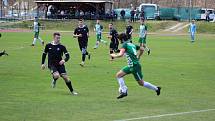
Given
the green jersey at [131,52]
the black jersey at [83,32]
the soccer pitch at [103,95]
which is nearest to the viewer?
the soccer pitch at [103,95]

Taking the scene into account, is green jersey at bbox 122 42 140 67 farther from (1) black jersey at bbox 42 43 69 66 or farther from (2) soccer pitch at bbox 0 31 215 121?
(1) black jersey at bbox 42 43 69 66

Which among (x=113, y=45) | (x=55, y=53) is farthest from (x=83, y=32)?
(x=55, y=53)

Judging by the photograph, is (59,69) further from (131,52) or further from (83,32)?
(83,32)

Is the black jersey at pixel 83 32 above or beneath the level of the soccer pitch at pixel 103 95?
above

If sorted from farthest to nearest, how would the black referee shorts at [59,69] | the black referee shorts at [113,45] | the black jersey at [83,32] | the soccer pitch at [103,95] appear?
the black referee shorts at [113,45] → the black jersey at [83,32] → the black referee shorts at [59,69] → the soccer pitch at [103,95]

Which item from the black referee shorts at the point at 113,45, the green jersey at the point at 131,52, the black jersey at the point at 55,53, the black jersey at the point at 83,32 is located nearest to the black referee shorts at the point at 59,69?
the black jersey at the point at 55,53

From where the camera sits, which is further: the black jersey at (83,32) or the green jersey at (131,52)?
the black jersey at (83,32)

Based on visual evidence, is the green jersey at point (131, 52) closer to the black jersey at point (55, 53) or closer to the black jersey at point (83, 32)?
the black jersey at point (55, 53)

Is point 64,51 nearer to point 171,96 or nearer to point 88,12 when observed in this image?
point 171,96

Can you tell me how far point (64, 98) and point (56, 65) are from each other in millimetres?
1414

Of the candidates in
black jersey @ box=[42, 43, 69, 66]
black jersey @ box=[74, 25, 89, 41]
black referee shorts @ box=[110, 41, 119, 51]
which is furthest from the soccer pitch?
black referee shorts @ box=[110, 41, 119, 51]

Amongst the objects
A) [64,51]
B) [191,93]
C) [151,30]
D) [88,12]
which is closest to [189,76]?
[191,93]

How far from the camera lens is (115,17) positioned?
3280 inches

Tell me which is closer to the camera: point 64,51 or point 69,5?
point 64,51
